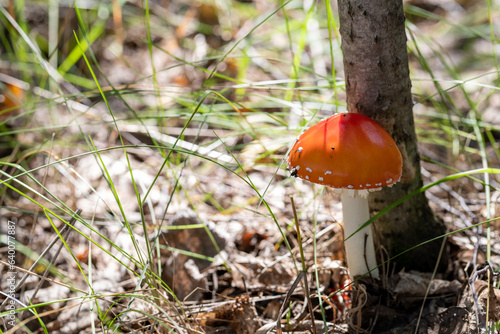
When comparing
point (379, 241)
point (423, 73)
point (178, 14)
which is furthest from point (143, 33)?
point (379, 241)

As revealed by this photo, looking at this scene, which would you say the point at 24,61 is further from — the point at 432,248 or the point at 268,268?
the point at 432,248

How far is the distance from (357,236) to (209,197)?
79cm

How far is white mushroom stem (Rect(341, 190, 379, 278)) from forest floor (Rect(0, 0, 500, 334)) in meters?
0.06

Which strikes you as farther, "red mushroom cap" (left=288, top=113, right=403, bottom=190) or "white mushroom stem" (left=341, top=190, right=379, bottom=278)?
"white mushroom stem" (left=341, top=190, right=379, bottom=278)

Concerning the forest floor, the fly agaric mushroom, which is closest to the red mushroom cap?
the fly agaric mushroom

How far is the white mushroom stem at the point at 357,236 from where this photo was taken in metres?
1.79

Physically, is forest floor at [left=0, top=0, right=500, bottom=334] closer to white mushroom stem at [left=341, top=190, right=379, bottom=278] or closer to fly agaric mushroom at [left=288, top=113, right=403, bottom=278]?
white mushroom stem at [left=341, top=190, right=379, bottom=278]

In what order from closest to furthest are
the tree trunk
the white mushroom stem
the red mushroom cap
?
the red mushroom cap < the tree trunk < the white mushroom stem

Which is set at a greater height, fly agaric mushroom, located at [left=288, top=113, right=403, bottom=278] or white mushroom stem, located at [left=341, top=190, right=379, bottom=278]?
fly agaric mushroom, located at [left=288, top=113, right=403, bottom=278]

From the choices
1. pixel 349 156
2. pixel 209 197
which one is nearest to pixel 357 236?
pixel 349 156

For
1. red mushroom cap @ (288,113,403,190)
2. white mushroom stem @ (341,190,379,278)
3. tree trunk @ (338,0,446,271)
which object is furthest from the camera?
white mushroom stem @ (341,190,379,278)

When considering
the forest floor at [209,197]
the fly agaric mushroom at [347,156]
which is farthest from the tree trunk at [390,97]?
the fly agaric mushroom at [347,156]

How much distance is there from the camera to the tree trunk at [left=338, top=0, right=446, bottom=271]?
1653 mm

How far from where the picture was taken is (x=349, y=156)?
1531mm
